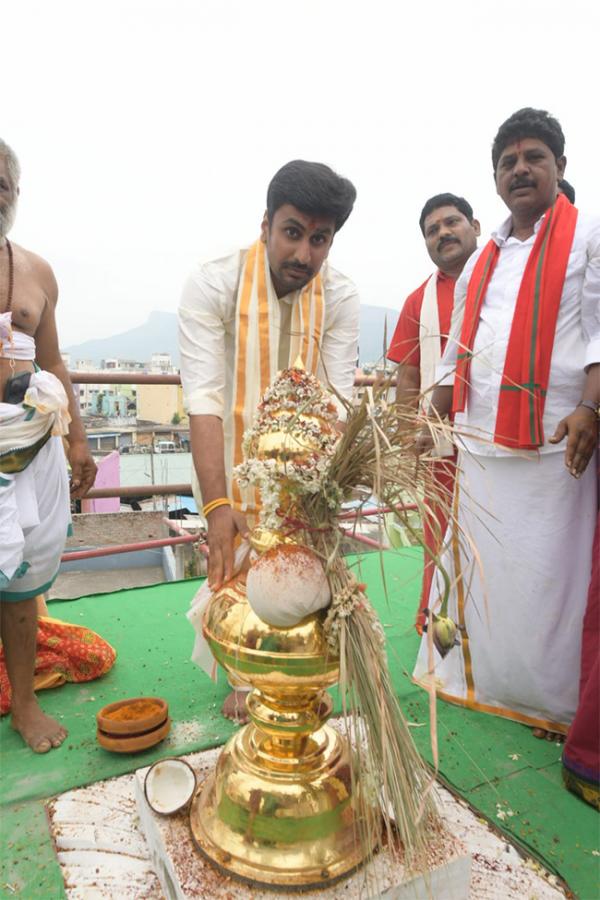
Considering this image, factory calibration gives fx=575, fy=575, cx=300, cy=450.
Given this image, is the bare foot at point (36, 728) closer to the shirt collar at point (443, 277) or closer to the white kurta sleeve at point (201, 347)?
the white kurta sleeve at point (201, 347)

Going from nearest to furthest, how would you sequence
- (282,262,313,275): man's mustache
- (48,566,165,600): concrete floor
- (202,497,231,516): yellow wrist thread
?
(202,497,231,516): yellow wrist thread → (282,262,313,275): man's mustache → (48,566,165,600): concrete floor

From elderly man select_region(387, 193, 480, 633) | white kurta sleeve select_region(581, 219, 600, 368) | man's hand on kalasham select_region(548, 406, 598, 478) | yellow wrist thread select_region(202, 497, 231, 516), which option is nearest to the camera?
A: yellow wrist thread select_region(202, 497, 231, 516)

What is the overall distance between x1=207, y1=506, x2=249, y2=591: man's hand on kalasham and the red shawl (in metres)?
1.01

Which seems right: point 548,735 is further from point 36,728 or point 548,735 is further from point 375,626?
point 36,728

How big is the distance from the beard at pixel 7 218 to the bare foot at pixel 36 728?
156cm

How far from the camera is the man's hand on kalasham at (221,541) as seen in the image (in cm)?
124

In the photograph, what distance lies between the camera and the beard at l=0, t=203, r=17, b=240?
187cm

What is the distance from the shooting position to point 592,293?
192 cm

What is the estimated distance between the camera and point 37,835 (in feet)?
4.63

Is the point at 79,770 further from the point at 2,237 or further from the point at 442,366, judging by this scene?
the point at 442,366

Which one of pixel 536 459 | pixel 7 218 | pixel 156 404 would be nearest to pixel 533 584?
pixel 536 459

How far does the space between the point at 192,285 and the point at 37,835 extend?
1559 mm

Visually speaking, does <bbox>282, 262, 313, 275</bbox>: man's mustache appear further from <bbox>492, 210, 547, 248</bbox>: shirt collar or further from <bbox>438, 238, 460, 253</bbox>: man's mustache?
<bbox>438, 238, 460, 253</bbox>: man's mustache

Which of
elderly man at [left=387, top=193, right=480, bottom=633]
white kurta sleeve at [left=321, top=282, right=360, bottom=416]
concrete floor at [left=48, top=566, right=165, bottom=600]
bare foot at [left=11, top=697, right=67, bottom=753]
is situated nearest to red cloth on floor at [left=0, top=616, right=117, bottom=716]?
bare foot at [left=11, top=697, right=67, bottom=753]
